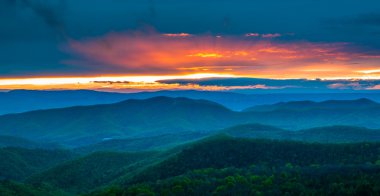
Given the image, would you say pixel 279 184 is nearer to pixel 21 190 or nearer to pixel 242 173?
pixel 242 173

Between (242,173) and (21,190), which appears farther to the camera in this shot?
(21,190)

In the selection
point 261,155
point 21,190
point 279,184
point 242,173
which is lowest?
point 21,190

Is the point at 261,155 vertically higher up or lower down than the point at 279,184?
lower down

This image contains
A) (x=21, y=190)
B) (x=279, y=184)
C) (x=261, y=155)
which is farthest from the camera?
(x=261, y=155)

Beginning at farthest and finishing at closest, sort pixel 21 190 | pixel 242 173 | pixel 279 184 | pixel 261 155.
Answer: pixel 261 155 < pixel 21 190 < pixel 242 173 < pixel 279 184

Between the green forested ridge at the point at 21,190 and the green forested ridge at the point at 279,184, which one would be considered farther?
the green forested ridge at the point at 21,190

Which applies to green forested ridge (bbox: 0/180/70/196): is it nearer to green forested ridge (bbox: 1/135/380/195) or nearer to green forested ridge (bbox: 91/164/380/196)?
green forested ridge (bbox: 1/135/380/195)

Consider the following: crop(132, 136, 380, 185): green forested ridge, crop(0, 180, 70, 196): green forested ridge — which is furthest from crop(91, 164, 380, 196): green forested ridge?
crop(0, 180, 70, 196): green forested ridge

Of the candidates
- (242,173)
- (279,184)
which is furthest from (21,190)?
(279,184)

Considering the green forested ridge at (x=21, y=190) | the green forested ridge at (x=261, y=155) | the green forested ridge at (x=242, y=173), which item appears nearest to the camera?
the green forested ridge at (x=242, y=173)

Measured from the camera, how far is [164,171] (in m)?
160

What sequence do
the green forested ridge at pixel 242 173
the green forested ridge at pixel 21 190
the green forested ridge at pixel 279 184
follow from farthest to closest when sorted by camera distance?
1. the green forested ridge at pixel 21 190
2. the green forested ridge at pixel 242 173
3. the green forested ridge at pixel 279 184

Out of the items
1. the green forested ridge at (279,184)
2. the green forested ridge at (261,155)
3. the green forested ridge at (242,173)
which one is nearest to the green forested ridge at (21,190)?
the green forested ridge at (242,173)

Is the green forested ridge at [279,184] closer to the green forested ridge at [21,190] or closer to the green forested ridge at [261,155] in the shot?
the green forested ridge at [261,155]
